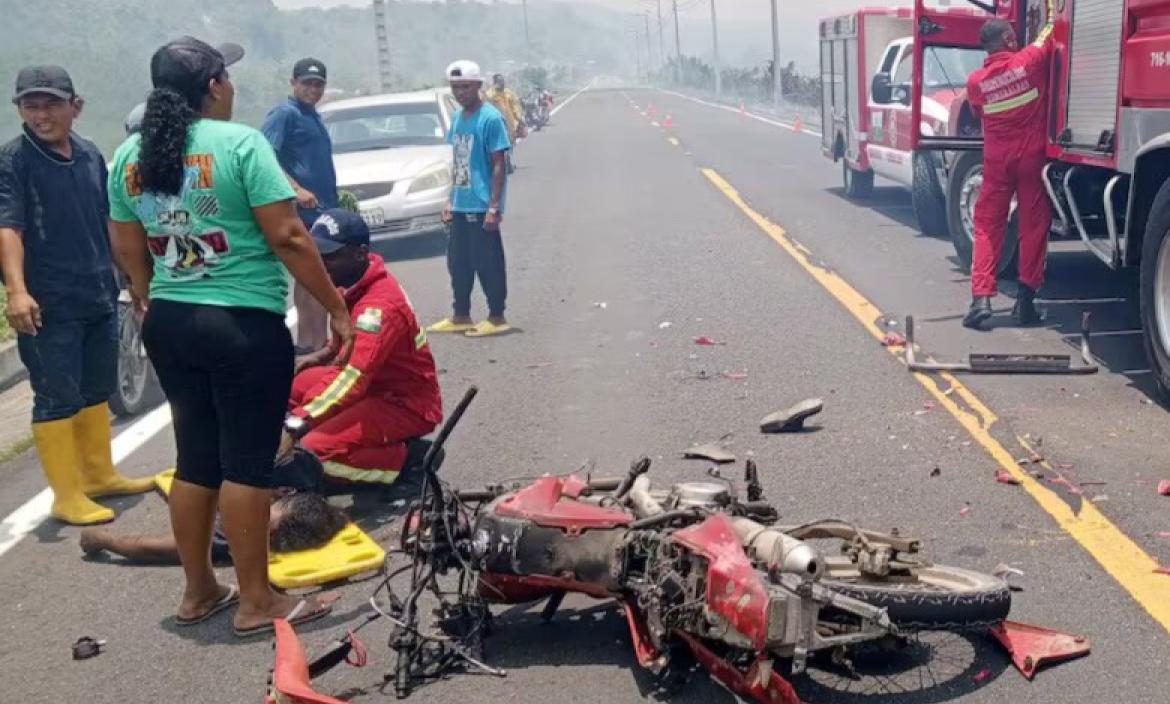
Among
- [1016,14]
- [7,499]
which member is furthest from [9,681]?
[1016,14]

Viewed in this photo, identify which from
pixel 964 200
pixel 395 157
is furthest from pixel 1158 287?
pixel 395 157

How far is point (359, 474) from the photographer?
6.34 m

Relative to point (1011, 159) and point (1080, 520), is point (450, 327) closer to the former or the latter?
point (1011, 159)

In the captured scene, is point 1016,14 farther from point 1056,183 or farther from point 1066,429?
point 1066,429

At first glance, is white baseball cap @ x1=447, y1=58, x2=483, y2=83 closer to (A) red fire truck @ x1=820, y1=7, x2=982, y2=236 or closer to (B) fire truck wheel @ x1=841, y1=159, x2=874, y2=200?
(A) red fire truck @ x1=820, y1=7, x2=982, y2=236

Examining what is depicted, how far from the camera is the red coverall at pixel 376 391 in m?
6.04

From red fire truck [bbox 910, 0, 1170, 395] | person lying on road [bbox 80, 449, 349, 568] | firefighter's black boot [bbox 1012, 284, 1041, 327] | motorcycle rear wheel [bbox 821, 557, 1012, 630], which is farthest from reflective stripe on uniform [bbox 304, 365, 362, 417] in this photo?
firefighter's black boot [bbox 1012, 284, 1041, 327]

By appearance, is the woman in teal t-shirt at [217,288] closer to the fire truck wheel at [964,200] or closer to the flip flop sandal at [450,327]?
the flip flop sandal at [450,327]

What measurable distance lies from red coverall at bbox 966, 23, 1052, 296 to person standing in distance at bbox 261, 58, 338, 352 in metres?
4.42

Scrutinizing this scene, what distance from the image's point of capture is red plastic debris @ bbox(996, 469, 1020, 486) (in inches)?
247

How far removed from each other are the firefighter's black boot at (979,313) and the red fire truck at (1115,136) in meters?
0.76

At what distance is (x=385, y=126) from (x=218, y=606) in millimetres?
12209

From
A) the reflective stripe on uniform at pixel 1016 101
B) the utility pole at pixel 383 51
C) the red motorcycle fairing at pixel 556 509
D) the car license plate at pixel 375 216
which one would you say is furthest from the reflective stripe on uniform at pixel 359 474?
the utility pole at pixel 383 51

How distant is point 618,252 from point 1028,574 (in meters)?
9.80
